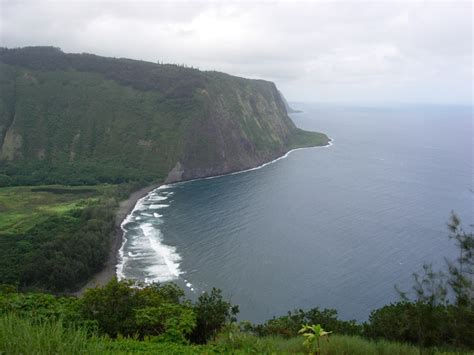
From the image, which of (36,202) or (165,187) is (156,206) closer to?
(165,187)

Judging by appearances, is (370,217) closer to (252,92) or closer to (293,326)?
(293,326)

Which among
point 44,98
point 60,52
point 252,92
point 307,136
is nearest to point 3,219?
point 44,98

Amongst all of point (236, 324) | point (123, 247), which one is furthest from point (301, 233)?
point (236, 324)

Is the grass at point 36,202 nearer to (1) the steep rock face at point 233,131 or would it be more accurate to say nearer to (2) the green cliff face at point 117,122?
(2) the green cliff face at point 117,122

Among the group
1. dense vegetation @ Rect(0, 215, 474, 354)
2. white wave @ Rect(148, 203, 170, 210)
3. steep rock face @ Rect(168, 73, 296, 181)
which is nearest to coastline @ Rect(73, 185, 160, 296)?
white wave @ Rect(148, 203, 170, 210)

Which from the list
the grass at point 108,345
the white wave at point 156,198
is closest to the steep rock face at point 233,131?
the white wave at point 156,198

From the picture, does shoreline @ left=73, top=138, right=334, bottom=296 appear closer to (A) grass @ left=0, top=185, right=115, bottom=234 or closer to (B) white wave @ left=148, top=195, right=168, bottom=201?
(B) white wave @ left=148, top=195, right=168, bottom=201
